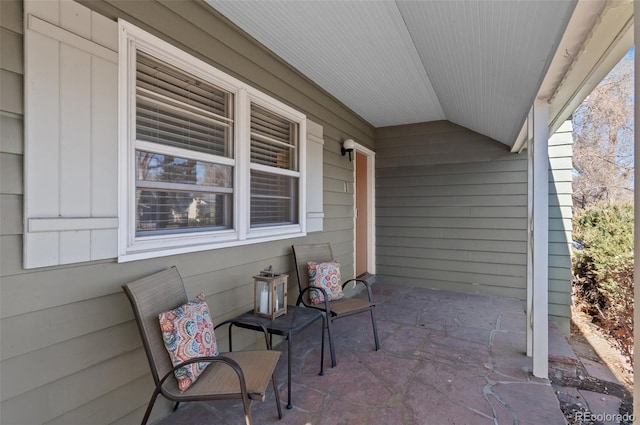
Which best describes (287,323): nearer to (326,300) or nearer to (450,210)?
(326,300)

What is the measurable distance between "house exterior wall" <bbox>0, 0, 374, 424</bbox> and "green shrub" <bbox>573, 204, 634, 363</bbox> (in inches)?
152

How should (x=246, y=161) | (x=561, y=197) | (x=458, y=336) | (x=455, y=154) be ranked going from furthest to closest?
(x=455, y=154) → (x=561, y=197) → (x=458, y=336) → (x=246, y=161)

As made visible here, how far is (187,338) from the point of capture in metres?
1.65

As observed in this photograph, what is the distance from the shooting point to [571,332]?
4.30 m

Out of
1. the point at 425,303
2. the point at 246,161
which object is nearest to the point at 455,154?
the point at 425,303

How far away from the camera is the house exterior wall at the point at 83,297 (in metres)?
1.33

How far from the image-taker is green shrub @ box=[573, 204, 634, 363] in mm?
3248

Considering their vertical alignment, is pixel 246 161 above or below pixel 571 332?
above

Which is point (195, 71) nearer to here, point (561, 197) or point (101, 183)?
point (101, 183)

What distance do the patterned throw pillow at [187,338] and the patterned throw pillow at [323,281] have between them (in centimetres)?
133

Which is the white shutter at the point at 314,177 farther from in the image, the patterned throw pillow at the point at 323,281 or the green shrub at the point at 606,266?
the green shrub at the point at 606,266

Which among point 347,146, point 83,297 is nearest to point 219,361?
point 83,297

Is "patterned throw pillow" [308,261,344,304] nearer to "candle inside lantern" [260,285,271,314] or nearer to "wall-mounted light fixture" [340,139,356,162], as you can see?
"candle inside lantern" [260,285,271,314]

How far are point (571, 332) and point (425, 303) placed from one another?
81.4 inches
